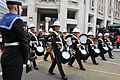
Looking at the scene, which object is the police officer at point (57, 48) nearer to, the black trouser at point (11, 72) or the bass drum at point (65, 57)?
the bass drum at point (65, 57)

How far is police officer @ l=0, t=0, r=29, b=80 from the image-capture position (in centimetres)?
297

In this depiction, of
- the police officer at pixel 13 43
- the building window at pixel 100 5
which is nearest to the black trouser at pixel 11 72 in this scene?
the police officer at pixel 13 43

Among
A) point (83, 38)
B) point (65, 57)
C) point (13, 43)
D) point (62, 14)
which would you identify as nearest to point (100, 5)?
point (62, 14)

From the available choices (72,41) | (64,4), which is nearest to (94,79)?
(72,41)

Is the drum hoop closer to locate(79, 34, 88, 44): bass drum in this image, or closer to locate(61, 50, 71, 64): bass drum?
locate(79, 34, 88, 44): bass drum

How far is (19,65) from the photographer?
307 cm

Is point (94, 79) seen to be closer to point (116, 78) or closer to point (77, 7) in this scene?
point (116, 78)

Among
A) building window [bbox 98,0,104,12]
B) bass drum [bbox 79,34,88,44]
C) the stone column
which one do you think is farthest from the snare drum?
building window [bbox 98,0,104,12]

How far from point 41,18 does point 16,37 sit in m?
31.6

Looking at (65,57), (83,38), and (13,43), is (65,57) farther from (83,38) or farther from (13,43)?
(83,38)

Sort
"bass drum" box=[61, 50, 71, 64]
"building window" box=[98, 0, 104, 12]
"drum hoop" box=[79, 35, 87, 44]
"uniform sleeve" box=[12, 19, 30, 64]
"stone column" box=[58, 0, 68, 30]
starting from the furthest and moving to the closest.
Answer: "building window" box=[98, 0, 104, 12] → "stone column" box=[58, 0, 68, 30] → "drum hoop" box=[79, 35, 87, 44] → "bass drum" box=[61, 50, 71, 64] → "uniform sleeve" box=[12, 19, 30, 64]

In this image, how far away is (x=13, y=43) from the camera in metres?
3.04

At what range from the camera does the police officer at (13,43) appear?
297 cm

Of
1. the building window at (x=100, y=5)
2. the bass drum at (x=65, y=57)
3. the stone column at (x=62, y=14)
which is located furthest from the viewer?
the building window at (x=100, y=5)
